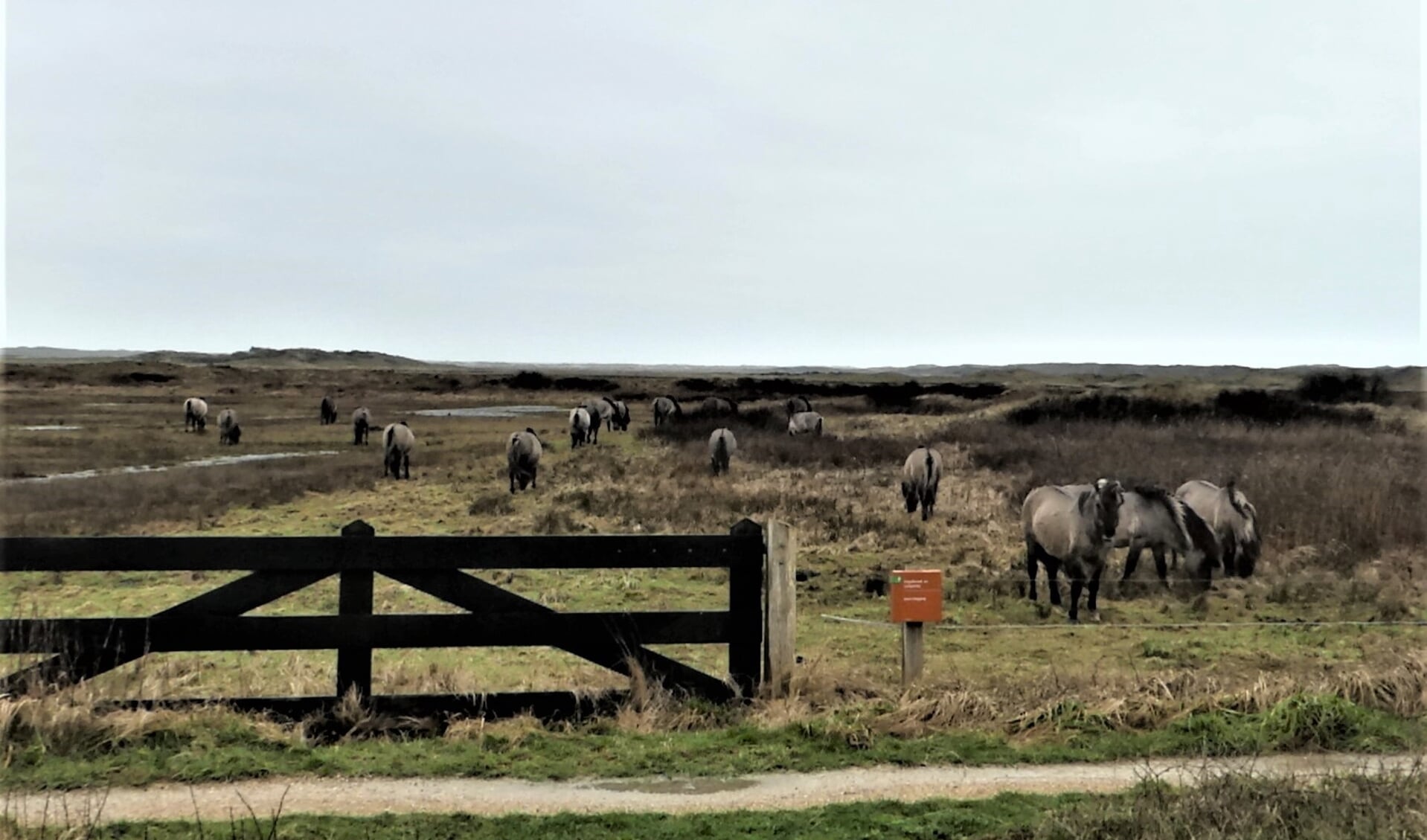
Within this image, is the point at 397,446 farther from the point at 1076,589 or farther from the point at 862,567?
the point at 1076,589

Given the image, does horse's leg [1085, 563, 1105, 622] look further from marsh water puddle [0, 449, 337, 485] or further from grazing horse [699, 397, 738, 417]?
grazing horse [699, 397, 738, 417]

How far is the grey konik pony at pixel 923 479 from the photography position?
2248 centimetres

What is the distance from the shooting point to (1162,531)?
16.2 metres

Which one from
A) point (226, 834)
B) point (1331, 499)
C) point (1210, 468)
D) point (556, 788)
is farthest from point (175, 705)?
point (1210, 468)

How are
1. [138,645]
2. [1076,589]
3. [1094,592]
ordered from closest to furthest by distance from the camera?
1. [138,645]
2. [1076,589]
3. [1094,592]

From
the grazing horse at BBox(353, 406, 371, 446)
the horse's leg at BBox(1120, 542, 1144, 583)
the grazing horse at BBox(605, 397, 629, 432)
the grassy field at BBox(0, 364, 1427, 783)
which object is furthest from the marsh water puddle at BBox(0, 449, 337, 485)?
the horse's leg at BBox(1120, 542, 1144, 583)

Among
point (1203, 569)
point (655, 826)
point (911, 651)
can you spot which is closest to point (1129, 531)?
point (1203, 569)

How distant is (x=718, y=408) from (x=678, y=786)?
51794 mm

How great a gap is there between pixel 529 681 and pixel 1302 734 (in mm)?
5370

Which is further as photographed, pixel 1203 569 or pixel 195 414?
pixel 195 414

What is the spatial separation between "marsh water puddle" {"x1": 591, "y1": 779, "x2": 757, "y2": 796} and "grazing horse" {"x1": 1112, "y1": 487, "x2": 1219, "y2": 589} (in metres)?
11.2

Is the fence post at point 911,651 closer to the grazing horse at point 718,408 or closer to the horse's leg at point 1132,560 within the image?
the horse's leg at point 1132,560

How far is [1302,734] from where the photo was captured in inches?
272

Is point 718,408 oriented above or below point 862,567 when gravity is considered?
above
